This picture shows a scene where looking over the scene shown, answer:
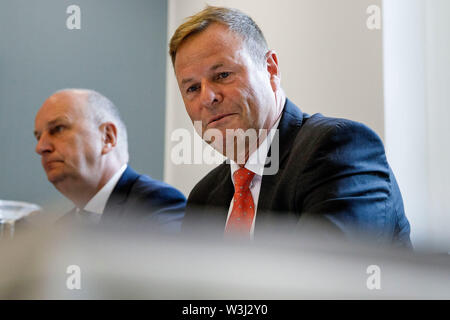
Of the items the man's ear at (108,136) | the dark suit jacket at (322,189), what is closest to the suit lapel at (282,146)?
the dark suit jacket at (322,189)

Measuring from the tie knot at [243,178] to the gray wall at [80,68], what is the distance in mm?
112

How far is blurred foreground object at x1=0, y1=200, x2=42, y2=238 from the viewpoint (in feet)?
1.86

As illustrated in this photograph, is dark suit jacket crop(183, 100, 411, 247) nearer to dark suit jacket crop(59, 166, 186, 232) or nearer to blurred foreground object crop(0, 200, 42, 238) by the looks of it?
dark suit jacket crop(59, 166, 186, 232)

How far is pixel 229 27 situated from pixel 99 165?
0.26 metres

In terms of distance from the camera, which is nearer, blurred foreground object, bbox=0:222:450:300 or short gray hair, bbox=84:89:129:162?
blurred foreground object, bbox=0:222:450:300

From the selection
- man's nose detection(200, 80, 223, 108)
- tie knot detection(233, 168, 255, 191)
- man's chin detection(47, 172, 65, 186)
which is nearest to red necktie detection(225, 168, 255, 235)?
tie knot detection(233, 168, 255, 191)

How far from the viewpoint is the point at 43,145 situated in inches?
26.6

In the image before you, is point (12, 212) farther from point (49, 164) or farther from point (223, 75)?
point (223, 75)

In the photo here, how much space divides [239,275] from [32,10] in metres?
0.44

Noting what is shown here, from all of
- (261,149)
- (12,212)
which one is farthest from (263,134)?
(12,212)

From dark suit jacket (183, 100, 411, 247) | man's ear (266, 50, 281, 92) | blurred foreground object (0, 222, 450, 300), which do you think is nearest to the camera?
blurred foreground object (0, 222, 450, 300)

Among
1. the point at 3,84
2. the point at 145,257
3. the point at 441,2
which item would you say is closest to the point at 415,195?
the point at 441,2

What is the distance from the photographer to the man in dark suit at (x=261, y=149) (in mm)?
666

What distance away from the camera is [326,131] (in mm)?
710
